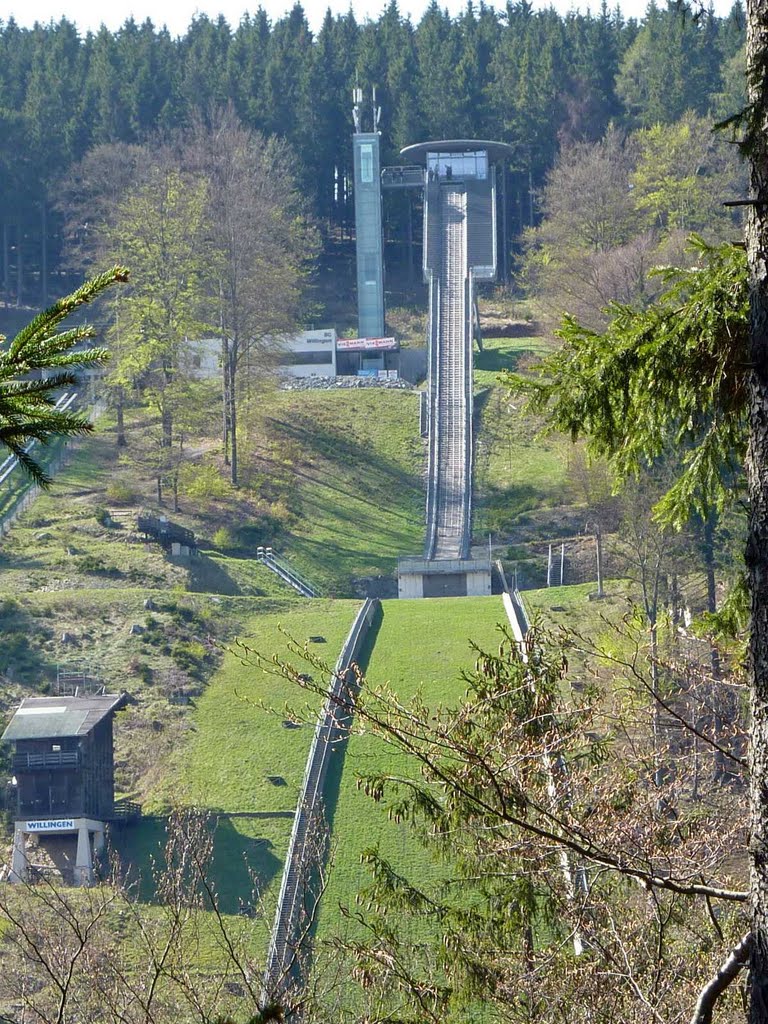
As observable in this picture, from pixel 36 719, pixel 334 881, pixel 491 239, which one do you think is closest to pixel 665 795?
pixel 334 881

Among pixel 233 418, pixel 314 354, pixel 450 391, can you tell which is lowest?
pixel 233 418

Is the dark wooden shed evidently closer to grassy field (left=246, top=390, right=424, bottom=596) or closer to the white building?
grassy field (left=246, top=390, right=424, bottom=596)

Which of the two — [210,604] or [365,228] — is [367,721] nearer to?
[210,604]

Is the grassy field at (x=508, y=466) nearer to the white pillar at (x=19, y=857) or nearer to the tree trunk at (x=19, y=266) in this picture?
the white pillar at (x=19, y=857)

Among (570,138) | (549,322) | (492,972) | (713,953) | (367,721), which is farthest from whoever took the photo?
(570,138)

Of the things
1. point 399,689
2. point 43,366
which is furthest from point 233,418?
point 43,366

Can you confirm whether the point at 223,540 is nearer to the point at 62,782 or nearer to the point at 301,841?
the point at 62,782
